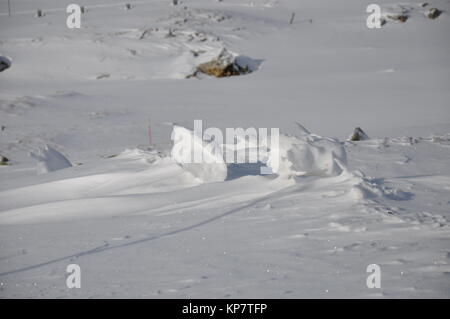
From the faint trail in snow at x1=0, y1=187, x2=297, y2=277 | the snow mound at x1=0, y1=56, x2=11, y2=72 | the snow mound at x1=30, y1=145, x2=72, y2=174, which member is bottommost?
the snow mound at x1=30, y1=145, x2=72, y2=174

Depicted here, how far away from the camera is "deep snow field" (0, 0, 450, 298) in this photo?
373 centimetres

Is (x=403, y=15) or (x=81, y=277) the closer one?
(x=81, y=277)

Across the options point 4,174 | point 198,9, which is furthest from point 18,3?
point 4,174

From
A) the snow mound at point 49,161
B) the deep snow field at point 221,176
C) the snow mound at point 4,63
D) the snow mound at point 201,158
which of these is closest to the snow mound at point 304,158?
the deep snow field at point 221,176

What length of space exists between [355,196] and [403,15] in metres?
17.5

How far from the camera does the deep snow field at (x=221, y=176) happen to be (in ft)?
12.2

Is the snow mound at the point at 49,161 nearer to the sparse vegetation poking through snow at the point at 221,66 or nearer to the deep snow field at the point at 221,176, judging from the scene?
the deep snow field at the point at 221,176

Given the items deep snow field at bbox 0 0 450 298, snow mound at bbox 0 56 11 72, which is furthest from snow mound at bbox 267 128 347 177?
snow mound at bbox 0 56 11 72

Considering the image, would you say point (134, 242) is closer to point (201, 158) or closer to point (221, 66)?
point (201, 158)

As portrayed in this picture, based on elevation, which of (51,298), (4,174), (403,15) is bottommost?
(4,174)

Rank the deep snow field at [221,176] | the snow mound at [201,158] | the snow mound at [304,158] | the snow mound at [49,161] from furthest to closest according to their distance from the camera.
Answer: the snow mound at [49,161], the snow mound at [201,158], the snow mound at [304,158], the deep snow field at [221,176]

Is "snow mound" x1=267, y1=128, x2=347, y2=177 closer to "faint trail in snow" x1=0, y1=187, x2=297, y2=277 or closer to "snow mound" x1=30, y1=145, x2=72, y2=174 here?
"faint trail in snow" x1=0, y1=187, x2=297, y2=277
